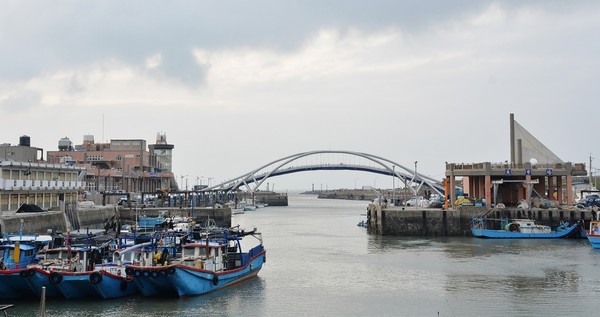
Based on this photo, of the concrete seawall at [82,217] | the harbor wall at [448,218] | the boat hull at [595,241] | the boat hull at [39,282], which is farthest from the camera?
the harbor wall at [448,218]

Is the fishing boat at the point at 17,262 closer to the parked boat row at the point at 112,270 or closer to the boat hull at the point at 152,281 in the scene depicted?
the parked boat row at the point at 112,270

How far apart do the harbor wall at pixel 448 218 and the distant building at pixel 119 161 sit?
51.5 metres

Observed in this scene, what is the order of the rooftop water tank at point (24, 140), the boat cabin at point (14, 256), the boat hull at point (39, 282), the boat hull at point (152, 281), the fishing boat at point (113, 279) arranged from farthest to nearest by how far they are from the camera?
the rooftop water tank at point (24, 140) → the boat cabin at point (14, 256) → the boat hull at point (152, 281) → the fishing boat at point (113, 279) → the boat hull at point (39, 282)

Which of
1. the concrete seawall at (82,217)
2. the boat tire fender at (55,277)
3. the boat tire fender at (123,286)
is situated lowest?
the boat tire fender at (123,286)

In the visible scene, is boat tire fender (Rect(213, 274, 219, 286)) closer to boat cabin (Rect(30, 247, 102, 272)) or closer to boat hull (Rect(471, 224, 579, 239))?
boat cabin (Rect(30, 247, 102, 272))

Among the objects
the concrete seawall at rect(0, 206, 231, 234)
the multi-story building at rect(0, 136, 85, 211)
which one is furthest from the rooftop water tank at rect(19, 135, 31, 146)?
the concrete seawall at rect(0, 206, 231, 234)

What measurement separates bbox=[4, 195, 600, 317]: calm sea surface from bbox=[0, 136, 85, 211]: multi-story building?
76.4ft

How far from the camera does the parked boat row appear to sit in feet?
86.8

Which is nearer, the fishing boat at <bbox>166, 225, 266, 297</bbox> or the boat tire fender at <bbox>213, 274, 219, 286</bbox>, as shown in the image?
the fishing boat at <bbox>166, 225, 266, 297</bbox>

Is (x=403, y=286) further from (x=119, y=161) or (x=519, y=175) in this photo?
(x=119, y=161)

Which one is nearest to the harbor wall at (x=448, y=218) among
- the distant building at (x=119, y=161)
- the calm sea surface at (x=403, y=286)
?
the calm sea surface at (x=403, y=286)

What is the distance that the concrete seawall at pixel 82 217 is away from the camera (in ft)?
141

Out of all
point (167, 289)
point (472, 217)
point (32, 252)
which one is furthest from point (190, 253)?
point (472, 217)

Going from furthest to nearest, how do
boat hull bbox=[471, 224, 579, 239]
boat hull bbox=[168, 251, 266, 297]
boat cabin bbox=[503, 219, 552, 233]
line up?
1. boat cabin bbox=[503, 219, 552, 233]
2. boat hull bbox=[471, 224, 579, 239]
3. boat hull bbox=[168, 251, 266, 297]
